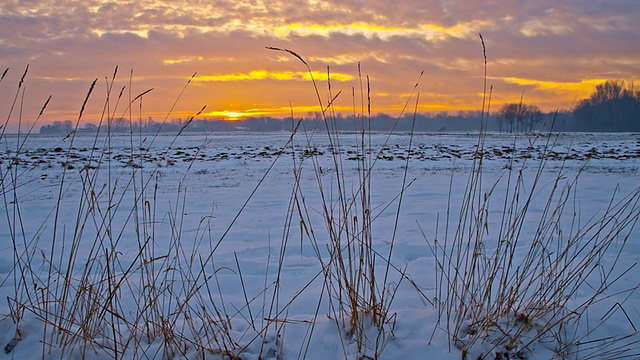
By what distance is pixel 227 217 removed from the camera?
222 inches

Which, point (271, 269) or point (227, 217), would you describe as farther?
point (227, 217)

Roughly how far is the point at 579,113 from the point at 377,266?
88897 millimetres

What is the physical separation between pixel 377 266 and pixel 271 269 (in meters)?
0.94

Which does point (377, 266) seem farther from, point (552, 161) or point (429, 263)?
point (552, 161)

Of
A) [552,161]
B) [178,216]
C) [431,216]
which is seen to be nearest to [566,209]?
[431,216]

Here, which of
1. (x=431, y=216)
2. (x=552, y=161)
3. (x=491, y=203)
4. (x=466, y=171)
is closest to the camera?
(x=431, y=216)

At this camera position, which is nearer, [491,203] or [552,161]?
[491,203]

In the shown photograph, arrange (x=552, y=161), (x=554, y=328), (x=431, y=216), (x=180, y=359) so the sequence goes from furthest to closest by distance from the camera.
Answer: (x=552, y=161)
(x=431, y=216)
(x=554, y=328)
(x=180, y=359)

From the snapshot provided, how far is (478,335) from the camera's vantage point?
206 centimetres

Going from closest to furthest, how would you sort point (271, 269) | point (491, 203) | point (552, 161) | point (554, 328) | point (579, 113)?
point (554, 328)
point (271, 269)
point (491, 203)
point (552, 161)
point (579, 113)

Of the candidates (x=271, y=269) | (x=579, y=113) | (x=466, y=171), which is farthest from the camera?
(x=579, y=113)

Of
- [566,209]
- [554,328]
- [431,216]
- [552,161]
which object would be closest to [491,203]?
[566,209]

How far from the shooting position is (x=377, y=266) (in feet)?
12.1

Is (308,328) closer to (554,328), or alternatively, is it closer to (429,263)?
(554,328)
